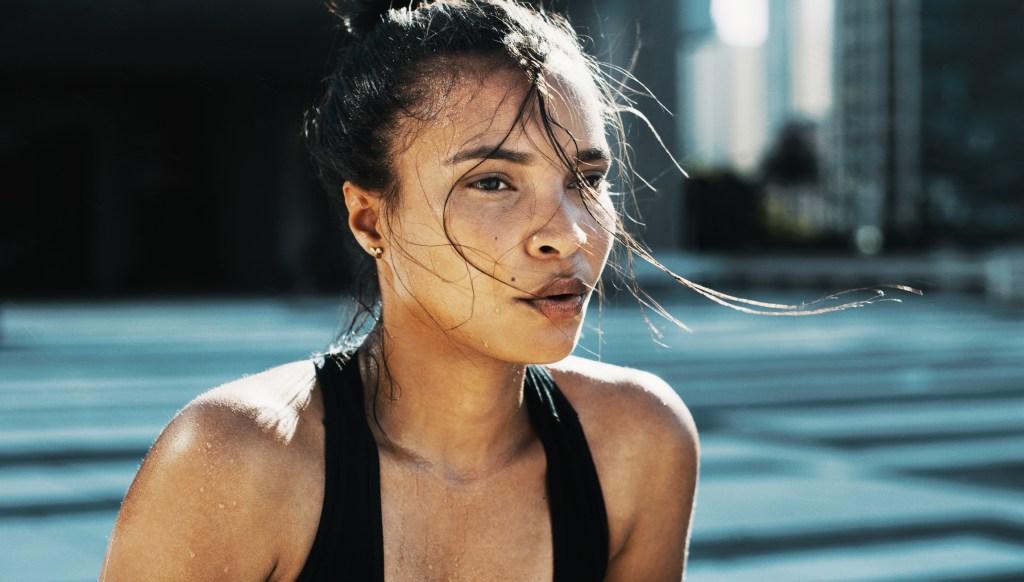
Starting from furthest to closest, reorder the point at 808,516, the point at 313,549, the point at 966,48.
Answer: the point at 966,48 → the point at 808,516 → the point at 313,549

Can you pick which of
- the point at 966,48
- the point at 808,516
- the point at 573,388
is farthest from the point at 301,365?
the point at 966,48

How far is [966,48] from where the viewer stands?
77625 mm

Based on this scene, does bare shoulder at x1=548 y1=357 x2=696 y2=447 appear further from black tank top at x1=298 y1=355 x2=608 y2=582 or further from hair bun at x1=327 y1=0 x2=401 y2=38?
hair bun at x1=327 y1=0 x2=401 y2=38

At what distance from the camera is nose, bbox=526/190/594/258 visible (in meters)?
1.73

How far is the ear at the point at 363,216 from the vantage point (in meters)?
1.91

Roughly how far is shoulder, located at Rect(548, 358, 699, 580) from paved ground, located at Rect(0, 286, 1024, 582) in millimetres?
2077

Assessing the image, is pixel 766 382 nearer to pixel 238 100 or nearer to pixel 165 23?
pixel 165 23

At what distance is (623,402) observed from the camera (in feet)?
6.77

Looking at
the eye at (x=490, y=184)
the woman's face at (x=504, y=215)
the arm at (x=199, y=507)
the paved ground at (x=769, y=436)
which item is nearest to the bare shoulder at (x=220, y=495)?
the arm at (x=199, y=507)

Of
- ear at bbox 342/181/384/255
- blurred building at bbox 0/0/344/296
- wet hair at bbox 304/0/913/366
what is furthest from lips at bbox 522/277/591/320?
blurred building at bbox 0/0/344/296

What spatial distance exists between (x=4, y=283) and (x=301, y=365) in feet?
89.9

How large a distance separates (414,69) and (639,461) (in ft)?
2.44

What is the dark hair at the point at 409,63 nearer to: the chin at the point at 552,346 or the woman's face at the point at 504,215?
the woman's face at the point at 504,215

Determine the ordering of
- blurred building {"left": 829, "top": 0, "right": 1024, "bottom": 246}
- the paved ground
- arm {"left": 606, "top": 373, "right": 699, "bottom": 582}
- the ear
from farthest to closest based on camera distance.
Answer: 1. blurred building {"left": 829, "top": 0, "right": 1024, "bottom": 246}
2. the paved ground
3. arm {"left": 606, "top": 373, "right": 699, "bottom": 582}
4. the ear
